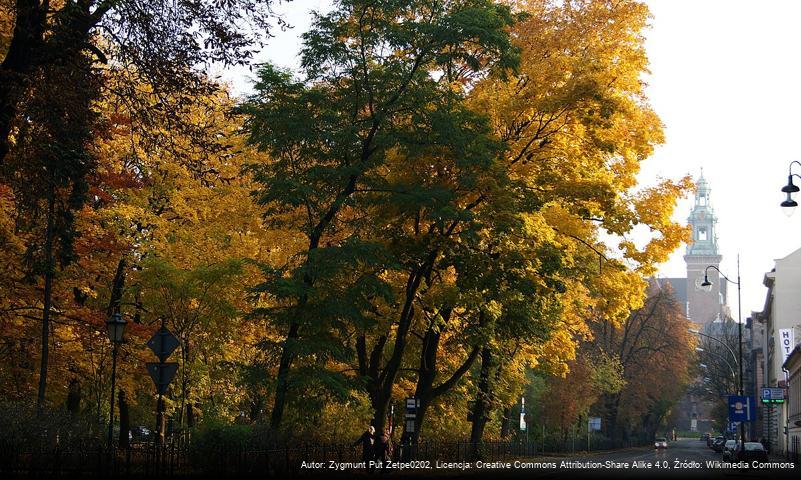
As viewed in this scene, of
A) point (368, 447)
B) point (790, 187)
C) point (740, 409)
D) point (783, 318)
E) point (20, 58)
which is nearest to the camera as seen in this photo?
point (20, 58)

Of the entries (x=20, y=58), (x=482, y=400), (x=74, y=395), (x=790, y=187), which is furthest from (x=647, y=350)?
(x=20, y=58)

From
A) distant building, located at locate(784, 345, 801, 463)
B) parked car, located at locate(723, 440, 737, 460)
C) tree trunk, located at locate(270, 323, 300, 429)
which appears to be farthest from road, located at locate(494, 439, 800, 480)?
distant building, located at locate(784, 345, 801, 463)

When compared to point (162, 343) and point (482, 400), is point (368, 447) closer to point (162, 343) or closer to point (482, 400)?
point (162, 343)

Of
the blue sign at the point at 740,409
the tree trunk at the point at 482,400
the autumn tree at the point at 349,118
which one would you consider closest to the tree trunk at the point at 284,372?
the autumn tree at the point at 349,118

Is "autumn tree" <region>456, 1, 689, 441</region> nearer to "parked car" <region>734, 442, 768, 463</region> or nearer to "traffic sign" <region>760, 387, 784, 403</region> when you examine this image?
"parked car" <region>734, 442, 768, 463</region>

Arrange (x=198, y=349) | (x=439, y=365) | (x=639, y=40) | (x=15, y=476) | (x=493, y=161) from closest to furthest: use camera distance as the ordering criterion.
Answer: (x=15, y=476), (x=493, y=161), (x=639, y=40), (x=198, y=349), (x=439, y=365)

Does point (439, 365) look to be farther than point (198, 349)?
Yes

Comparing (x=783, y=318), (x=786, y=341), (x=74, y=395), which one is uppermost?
(x=783, y=318)

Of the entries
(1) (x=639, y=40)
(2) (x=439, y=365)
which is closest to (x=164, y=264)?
(2) (x=439, y=365)

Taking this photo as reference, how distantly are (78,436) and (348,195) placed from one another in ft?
30.5

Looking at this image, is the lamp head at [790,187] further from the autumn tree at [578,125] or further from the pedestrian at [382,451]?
the pedestrian at [382,451]

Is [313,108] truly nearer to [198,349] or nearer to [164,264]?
[164,264]

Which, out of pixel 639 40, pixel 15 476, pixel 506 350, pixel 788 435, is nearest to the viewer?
pixel 15 476

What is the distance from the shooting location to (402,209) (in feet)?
87.5
